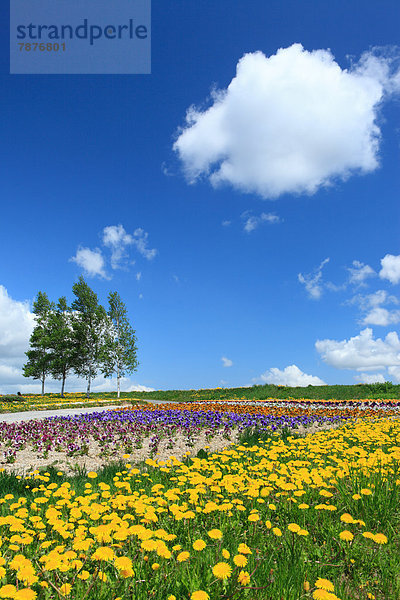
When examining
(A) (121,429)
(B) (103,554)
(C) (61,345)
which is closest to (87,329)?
(C) (61,345)

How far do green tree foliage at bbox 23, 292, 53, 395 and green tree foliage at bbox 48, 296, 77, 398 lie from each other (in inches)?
28.2

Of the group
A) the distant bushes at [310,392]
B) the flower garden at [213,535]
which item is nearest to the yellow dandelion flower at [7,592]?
the flower garden at [213,535]

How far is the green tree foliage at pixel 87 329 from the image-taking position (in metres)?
42.4

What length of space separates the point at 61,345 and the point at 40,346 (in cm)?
392

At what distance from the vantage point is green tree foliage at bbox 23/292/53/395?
1735 inches

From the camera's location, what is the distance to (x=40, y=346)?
4462 centimetres

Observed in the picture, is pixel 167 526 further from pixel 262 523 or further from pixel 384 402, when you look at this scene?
pixel 384 402

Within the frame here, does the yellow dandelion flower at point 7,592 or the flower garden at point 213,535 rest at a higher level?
the yellow dandelion flower at point 7,592

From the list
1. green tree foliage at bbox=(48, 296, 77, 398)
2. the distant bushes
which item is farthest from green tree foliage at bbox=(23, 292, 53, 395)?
the distant bushes

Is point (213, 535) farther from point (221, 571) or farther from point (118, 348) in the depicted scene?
point (118, 348)

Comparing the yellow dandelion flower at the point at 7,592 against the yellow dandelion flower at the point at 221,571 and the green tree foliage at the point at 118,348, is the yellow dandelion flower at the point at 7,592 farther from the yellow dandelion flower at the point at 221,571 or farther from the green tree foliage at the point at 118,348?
the green tree foliage at the point at 118,348

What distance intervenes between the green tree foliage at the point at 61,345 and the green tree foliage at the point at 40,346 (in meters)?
0.72

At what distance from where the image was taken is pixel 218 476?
15.7 feet

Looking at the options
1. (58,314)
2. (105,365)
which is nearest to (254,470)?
(105,365)
